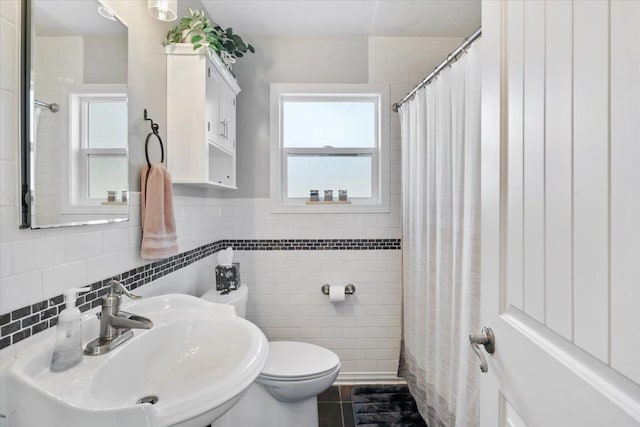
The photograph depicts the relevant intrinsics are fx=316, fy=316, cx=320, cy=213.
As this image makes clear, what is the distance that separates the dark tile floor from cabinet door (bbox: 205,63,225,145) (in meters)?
1.75

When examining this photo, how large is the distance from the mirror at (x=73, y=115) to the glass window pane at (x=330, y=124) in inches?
52.0

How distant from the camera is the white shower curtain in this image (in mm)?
1304

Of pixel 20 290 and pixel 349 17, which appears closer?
pixel 20 290

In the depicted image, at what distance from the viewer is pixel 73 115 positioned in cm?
94

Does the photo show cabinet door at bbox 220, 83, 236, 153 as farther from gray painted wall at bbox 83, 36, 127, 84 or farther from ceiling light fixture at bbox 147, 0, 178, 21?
gray painted wall at bbox 83, 36, 127, 84

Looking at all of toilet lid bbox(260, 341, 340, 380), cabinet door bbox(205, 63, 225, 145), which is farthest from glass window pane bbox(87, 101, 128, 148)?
toilet lid bbox(260, 341, 340, 380)

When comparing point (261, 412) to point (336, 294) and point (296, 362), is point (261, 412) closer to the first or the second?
point (296, 362)

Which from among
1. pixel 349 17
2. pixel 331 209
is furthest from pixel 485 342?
pixel 349 17

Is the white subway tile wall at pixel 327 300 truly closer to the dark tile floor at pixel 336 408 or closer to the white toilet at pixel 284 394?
the dark tile floor at pixel 336 408

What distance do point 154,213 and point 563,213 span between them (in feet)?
4.41

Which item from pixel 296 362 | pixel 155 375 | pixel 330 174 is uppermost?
pixel 330 174

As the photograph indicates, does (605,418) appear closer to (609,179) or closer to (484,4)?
(609,179)

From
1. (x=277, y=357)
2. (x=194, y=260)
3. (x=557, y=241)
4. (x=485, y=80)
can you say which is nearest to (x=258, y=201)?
(x=194, y=260)

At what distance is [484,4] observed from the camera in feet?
2.80
